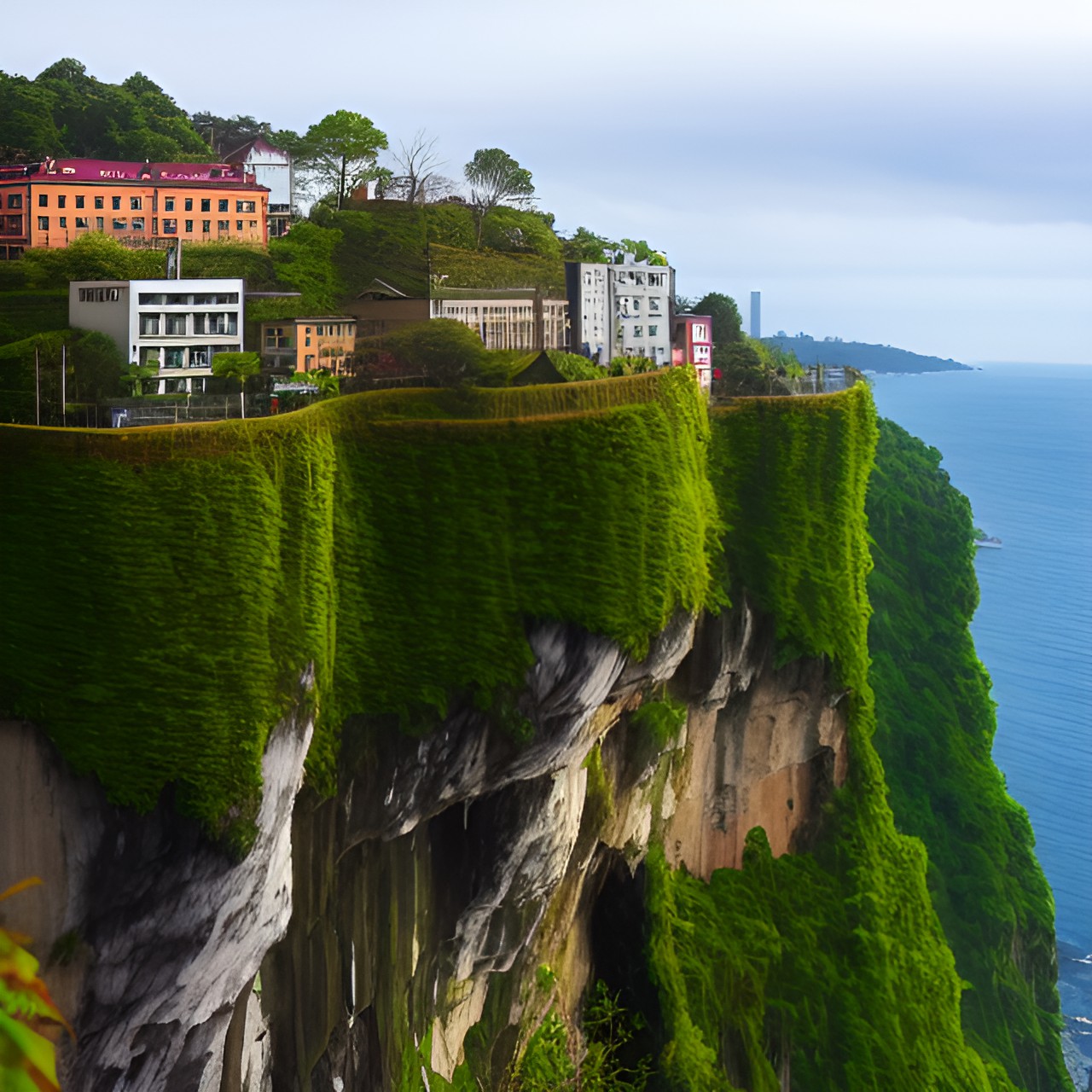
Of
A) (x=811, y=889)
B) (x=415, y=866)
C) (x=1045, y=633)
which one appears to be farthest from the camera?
(x=1045, y=633)

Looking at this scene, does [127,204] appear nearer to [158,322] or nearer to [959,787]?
[158,322]

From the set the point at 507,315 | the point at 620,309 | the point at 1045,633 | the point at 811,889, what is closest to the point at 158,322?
the point at 507,315

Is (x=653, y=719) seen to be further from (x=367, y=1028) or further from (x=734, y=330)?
(x=734, y=330)

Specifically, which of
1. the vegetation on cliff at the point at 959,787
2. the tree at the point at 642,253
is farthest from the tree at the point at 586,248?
the vegetation on cliff at the point at 959,787

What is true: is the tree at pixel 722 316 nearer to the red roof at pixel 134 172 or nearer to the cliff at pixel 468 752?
the cliff at pixel 468 752

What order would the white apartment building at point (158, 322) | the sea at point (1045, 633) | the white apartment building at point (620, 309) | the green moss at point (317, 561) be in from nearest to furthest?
the green moss at point (317, 561), the white apartment building at point (158, 322), the white apartment building at point (620, 309), the sea at point (1045, 633)

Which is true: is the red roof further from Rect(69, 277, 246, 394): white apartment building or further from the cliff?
the cliff
